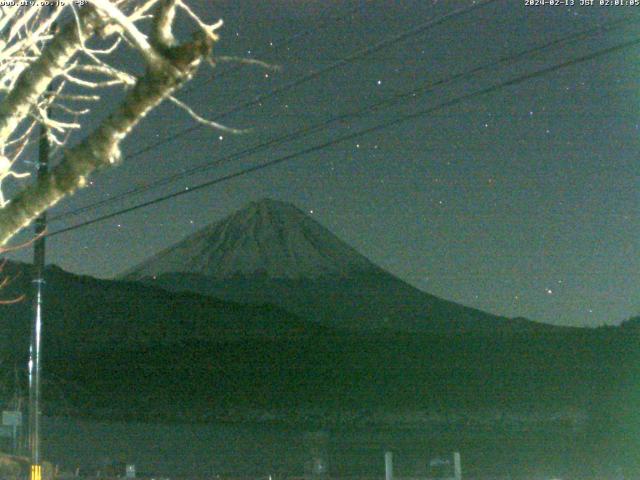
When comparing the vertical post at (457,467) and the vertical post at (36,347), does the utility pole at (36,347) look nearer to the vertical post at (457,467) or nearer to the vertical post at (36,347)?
the vertical post at (36,347)

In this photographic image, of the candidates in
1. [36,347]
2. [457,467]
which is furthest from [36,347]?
Result: [457,467]

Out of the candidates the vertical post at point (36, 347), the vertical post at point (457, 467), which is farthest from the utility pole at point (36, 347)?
the vertical post at point (457, 467)

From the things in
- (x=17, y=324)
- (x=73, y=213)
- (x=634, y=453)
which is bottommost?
(x=634, y=453)

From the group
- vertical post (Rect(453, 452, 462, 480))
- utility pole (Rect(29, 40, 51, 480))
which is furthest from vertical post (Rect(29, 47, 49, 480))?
vertical post (Rect(453, 452, 462, 480))

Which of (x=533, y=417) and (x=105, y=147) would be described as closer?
(x=105, y=147)

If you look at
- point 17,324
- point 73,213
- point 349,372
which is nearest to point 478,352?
point 349,372

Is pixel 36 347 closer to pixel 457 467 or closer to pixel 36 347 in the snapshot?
pixel 36 347

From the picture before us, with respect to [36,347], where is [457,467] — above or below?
below

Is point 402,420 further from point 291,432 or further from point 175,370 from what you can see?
point 175,370

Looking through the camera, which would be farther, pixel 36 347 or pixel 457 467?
pixel 457 467

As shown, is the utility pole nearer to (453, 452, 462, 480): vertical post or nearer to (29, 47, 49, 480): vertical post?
(29, 47, 49, 480): vertical post

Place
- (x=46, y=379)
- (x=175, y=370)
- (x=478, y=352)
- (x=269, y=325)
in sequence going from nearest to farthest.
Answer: (x=46, y=379) < (x=175, y=370) < (x=478, y=352) < (x=269, y=325)
